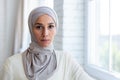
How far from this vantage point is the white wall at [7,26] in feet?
13.7

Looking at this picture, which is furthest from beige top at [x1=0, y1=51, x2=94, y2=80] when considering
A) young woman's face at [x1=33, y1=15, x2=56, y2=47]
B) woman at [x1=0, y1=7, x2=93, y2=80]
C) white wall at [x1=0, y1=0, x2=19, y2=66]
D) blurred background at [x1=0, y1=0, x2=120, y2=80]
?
white wall at [x1=0, y1=0, x2=19, y2=66]

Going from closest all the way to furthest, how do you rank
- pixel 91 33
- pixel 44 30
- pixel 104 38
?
pixel 44 30, pixel 104 38, pixel 91 33

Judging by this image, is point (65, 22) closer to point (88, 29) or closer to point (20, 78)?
point (88, 29)

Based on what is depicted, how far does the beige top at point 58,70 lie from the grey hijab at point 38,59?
0.03 meters

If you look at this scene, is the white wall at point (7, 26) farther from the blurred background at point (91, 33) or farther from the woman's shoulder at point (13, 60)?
the woman's shoulder at point (13, 60)

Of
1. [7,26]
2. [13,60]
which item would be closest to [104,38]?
[13,60]

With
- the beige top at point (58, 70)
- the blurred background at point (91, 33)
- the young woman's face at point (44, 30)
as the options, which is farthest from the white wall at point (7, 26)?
the young woman's face at point (44, 30)

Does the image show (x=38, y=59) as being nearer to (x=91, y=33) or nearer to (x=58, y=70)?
(x=58, y=70)

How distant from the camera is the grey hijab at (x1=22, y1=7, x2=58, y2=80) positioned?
1.53 m

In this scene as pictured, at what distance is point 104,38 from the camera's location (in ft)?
7.94

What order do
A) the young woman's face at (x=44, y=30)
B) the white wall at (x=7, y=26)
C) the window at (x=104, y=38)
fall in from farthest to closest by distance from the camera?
1. the white wall at (x=7, y=26)
2. the window at (x=104, y=38)
3. the young woman's face at (x=44, y=30)

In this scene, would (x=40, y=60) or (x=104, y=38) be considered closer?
(x=40, y=60)

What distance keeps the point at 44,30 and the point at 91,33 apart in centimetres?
135

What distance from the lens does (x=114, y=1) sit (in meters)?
2.21
